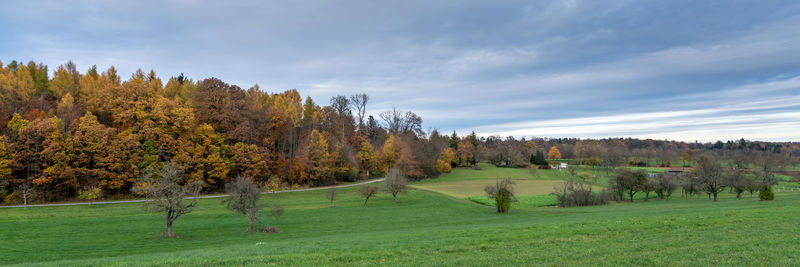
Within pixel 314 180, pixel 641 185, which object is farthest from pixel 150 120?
pixel 641 185

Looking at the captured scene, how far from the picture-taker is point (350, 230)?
2945 cm

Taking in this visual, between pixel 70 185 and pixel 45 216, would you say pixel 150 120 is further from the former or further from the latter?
pixel 45 216

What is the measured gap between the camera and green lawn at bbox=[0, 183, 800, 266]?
36.9ft

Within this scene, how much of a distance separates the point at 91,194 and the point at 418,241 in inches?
1796

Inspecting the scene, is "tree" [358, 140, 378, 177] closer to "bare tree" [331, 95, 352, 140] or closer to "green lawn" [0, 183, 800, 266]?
"bare tree" [331, 95, 352, 140]

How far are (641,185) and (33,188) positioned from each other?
73.0m

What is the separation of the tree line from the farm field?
8.27 m

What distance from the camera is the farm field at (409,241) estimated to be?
11305 mm

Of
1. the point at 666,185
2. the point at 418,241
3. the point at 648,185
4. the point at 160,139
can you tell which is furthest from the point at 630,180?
the point at 160,139

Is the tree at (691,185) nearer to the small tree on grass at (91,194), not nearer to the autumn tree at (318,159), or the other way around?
the autumn tree at (318,159)

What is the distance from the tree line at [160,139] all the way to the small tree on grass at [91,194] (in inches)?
5.8

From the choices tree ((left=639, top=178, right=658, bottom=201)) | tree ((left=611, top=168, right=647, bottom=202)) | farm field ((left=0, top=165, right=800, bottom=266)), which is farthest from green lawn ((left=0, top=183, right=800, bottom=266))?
tree ((left=639, top=178, right=658, bottom=201))

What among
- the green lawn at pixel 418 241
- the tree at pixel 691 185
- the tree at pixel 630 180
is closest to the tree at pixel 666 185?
the tree at pixel 691 185

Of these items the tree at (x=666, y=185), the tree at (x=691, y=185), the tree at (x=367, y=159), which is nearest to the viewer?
the tree at (x=666, y=185)
